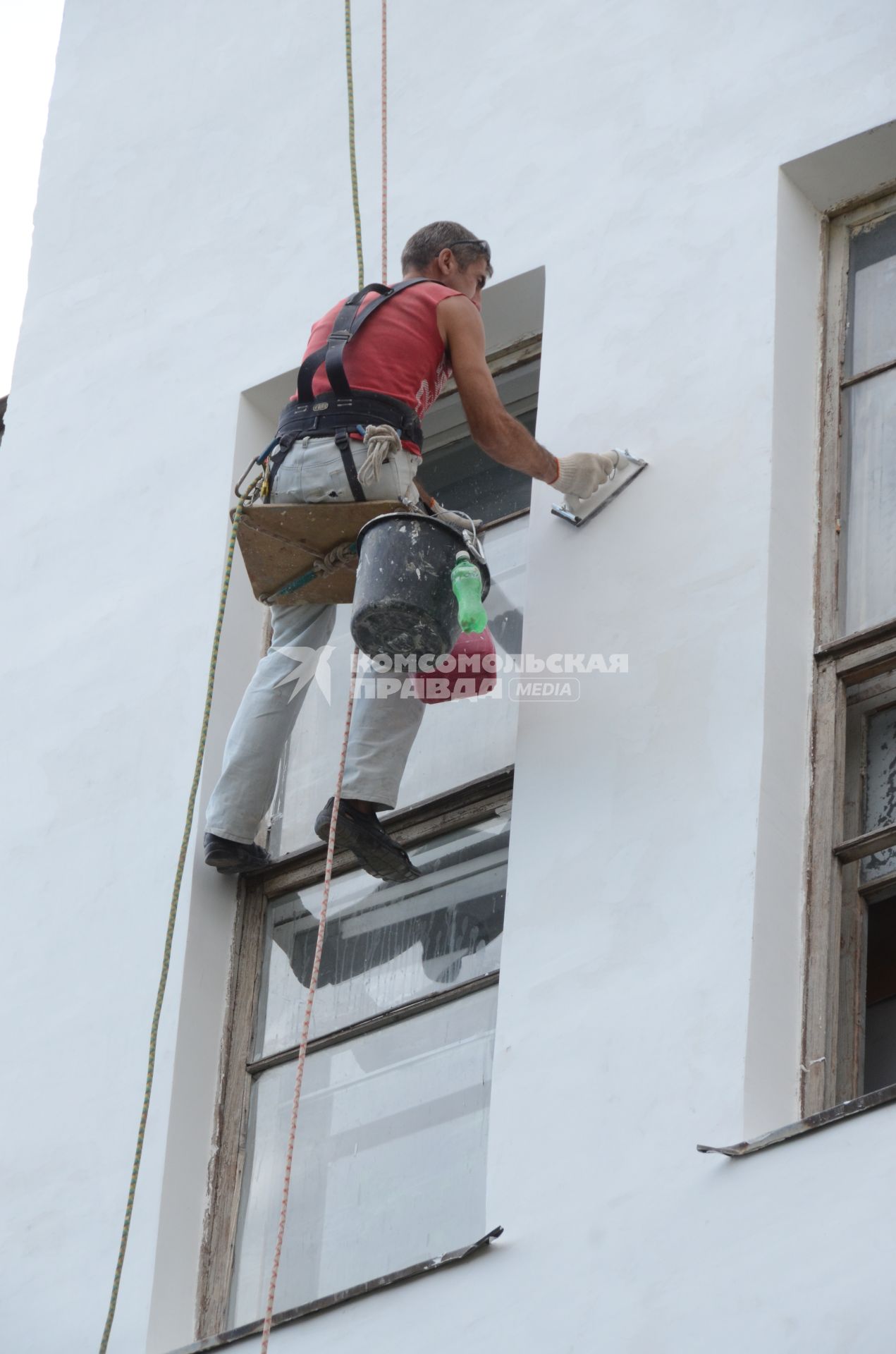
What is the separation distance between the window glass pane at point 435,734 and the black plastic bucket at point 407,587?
664 millimetres

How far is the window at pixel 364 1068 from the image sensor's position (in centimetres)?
558

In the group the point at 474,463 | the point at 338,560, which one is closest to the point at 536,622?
the point at 338,560

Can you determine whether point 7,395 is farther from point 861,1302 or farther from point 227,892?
point 861,1302

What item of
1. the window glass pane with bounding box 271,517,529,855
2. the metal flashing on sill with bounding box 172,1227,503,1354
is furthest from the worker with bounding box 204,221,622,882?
the metal flashing on sill with bounding box 172,1227,503,1354

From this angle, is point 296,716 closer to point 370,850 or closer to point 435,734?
point 435,734

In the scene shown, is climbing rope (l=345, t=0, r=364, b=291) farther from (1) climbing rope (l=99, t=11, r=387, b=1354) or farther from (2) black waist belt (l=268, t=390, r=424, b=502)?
(2) black waist belt (l=268, t=390, r=424, b=502)

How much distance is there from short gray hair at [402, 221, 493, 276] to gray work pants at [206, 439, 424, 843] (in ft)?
2.16

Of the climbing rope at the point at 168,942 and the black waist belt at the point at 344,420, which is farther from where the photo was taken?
the black waist belt at the point at 344,420

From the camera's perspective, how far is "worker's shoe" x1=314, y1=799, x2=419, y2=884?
19.2 feet

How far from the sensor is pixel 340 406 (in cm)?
595

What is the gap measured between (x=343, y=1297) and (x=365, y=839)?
122 cm

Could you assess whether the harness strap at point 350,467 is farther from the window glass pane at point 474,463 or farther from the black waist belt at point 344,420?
the window glass pane at point 474,463

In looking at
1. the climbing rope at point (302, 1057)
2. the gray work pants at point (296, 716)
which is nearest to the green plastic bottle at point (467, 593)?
the climbing rope at point (302, 1057)

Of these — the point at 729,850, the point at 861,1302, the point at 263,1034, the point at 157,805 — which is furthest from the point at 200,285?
the point at 861,1302
